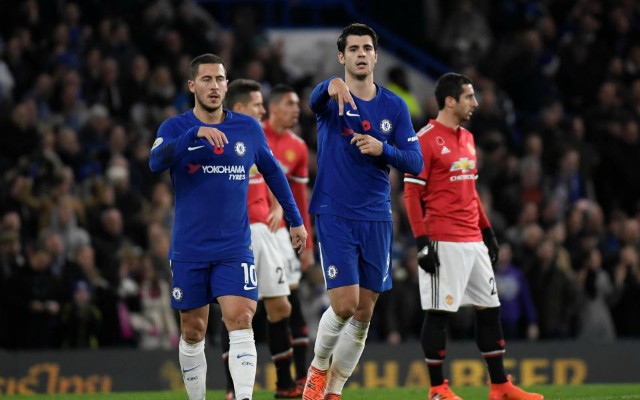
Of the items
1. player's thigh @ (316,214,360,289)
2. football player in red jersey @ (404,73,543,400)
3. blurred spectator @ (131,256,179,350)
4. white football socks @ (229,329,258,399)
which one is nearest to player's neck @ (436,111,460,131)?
football player in red jersey @ (404,73,543,400)

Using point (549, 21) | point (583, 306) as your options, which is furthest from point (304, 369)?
point (549, 21)

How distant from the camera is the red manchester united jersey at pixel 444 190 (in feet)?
34.4

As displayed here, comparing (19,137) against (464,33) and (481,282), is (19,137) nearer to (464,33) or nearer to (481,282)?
(481,282)

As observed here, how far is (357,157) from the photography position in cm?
938

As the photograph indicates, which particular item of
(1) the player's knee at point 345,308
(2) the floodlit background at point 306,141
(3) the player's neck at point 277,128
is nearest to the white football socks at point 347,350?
(1) the player's knee at point 345,308

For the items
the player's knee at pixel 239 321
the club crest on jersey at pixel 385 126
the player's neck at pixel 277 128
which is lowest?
the player's knee at pixel 239 321

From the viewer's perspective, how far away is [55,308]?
1508cm

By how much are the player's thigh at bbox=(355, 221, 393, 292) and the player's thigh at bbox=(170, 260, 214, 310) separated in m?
1.21

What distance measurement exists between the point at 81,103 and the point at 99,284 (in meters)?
3.33

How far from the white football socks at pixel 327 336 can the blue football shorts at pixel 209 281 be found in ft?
2.46

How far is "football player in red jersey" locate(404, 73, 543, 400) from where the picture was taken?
34.1ft

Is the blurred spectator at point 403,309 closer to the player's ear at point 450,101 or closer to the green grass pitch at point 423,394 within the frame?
the green grass pitch at point 423,394

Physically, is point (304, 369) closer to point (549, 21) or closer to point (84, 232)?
point (84, 232)

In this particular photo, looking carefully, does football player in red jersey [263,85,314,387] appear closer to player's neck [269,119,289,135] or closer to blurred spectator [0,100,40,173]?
player's neck [269,119,289,135]
